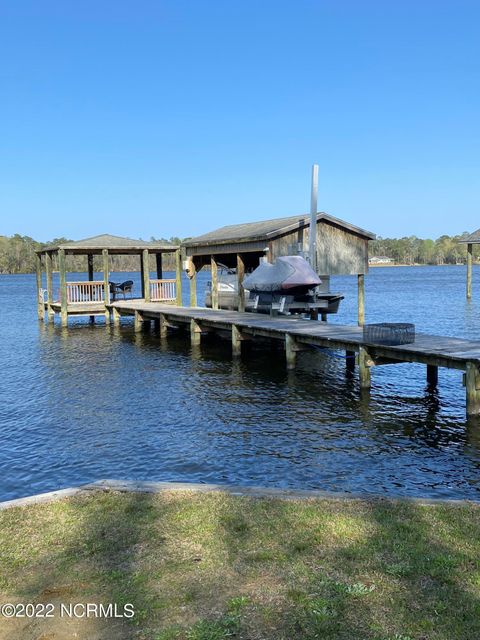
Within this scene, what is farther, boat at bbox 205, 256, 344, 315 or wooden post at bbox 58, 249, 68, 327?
wooden post at bbox 58, 249, 68, 327

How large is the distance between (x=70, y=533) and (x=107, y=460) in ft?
15.8

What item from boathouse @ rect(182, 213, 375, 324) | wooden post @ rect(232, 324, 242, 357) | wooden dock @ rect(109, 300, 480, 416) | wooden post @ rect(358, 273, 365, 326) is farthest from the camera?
wooden post @ rect(358, 273, 365, 326)

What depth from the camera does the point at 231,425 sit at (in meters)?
13.4

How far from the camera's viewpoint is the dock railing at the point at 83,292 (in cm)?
3462

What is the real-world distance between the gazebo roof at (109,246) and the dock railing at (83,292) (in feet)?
6.27

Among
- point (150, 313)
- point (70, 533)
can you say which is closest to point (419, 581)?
point (70, 533)

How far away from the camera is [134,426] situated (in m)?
13.5

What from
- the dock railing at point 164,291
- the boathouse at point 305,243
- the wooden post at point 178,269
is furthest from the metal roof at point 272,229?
the dock railing at point 164,291

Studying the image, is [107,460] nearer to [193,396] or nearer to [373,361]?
[193,396]

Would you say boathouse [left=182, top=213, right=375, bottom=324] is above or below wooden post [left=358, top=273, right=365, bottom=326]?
above

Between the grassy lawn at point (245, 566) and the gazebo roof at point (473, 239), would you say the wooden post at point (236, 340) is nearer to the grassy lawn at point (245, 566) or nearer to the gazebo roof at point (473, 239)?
the grassy lawn at point (245, 566)

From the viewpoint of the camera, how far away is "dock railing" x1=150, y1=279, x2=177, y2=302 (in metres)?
35.6

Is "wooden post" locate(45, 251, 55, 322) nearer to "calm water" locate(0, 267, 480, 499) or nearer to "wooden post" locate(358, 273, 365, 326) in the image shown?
→ "calm water" locate(0, 267, 480, 499)

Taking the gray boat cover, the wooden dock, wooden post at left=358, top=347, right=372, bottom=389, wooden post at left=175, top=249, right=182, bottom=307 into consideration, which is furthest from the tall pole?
wooden post at left=175, top=249, right=182, bottom=307
